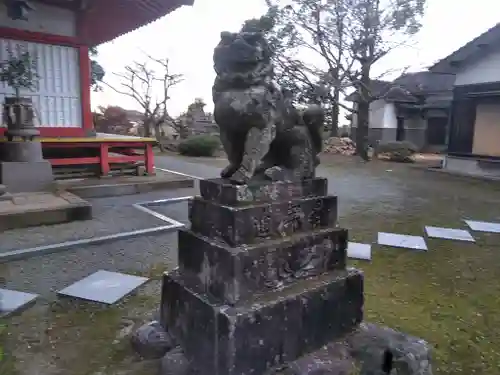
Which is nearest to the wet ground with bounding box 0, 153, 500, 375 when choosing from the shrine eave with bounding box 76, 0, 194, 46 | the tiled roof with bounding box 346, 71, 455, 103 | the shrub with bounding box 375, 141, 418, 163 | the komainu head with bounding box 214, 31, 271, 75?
the komainu head with bounding box 214, 31, 271, 75

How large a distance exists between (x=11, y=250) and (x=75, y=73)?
496 centimetres

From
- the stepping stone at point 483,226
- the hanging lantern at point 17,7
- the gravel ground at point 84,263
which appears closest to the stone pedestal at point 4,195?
the gravel ground at point 84,263

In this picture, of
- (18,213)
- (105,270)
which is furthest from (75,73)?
(105,270)

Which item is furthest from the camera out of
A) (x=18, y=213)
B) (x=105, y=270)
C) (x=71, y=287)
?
(x=18, y=213)

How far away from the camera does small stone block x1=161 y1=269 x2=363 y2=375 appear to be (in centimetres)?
164

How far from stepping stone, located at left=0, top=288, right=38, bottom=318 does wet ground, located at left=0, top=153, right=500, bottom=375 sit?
0.27 feet

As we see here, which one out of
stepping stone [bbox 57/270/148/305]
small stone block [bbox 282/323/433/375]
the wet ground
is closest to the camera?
small stone block [bbox 282/323/433/375]

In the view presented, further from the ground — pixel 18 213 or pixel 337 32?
pixel 337 32

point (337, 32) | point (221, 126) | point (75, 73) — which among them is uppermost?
point (337, 32)

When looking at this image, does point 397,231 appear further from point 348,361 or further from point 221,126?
point 221,126

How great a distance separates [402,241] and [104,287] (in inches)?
116

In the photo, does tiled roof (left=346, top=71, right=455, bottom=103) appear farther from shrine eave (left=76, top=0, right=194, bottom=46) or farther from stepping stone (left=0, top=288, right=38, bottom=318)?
stepping stone (left=0, top=288, right=38, bottom=318)

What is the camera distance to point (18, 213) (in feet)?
13.9

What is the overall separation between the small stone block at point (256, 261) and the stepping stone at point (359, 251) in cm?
142
